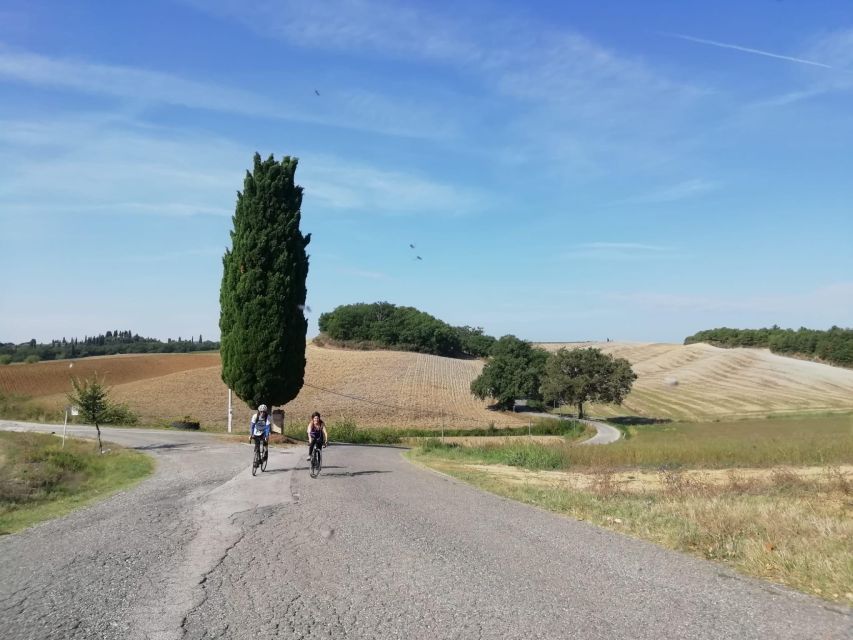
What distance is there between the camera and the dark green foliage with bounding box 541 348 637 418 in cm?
8244

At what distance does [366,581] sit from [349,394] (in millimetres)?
63763

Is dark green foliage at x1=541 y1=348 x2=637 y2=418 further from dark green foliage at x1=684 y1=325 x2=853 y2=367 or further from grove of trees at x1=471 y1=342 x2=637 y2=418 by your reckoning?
dark green foliage at x1=684 y1=325 x2=853 y2=367

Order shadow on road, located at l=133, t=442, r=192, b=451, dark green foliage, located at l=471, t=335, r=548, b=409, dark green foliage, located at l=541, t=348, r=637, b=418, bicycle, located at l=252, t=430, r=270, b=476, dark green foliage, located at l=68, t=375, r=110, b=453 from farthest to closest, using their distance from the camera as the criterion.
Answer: dark green foliage, located at l=471, t=335, r=548, b=409
dark green foliage, located at l=541, t=348, r=637, b=418
dark green foliage, located at l=68, t=375, r=110, b=453
shadow on road, located at l=133, t=442, r=192, b=451
bicycle, located at l=252, t=430, r=270, b=476

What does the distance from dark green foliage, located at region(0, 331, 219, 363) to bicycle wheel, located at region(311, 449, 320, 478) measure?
83568 mm

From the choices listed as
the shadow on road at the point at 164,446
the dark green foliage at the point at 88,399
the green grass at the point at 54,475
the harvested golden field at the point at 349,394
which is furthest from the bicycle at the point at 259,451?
the harvested golden field at the point at 349,394

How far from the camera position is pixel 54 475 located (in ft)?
71.6

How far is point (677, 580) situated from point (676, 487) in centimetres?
954

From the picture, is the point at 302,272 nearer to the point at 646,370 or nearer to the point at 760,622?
the point at 760,622

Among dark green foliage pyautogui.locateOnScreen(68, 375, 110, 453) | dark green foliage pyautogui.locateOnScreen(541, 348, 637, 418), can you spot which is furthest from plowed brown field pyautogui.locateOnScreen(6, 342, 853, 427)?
dark green foliage pyautogui.locateOnScreen(68, 375, 110, 453)

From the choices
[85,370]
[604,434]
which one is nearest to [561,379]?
[604,434]

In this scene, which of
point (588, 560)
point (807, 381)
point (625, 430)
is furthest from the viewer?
point (807, 381)

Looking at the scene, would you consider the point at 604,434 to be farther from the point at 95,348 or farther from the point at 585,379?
the point at 95,348

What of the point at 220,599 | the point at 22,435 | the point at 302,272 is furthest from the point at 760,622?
the point at 22,435

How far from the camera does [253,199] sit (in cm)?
3381
